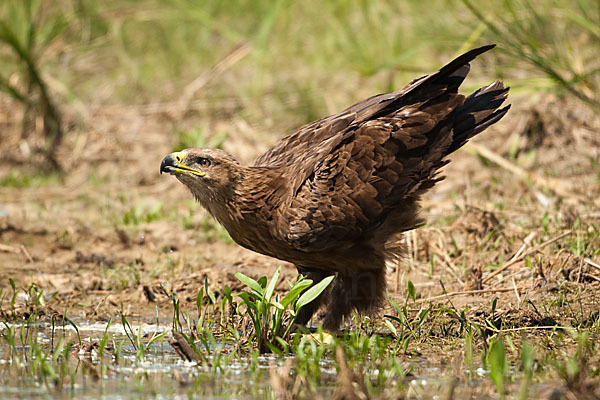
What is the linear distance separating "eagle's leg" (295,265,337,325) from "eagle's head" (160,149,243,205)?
2.17 ft

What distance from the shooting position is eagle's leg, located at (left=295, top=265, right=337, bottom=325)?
15.8ft

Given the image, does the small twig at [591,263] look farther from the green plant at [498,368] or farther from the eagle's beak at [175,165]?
the eagle's beak at [175,165]

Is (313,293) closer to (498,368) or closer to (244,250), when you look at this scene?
(498,368)

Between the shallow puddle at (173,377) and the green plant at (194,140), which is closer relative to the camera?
the shallow puddle at (173,377)

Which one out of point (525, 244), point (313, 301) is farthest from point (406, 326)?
point (525, 244)

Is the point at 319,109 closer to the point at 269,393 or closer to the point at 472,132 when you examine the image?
the point at 472,132

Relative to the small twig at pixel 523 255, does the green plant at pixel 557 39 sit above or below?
above

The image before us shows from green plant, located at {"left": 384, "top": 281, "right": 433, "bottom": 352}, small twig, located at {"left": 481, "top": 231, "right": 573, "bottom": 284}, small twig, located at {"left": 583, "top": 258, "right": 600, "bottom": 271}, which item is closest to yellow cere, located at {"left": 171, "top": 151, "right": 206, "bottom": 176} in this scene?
green plant, located at {"left": 384, "top": 281, "right": 433, "bottom": 352}

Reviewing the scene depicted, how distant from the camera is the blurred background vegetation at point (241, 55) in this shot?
835 cm

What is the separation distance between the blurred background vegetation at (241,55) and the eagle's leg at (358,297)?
341 cm

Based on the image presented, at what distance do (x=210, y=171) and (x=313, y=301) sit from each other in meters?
0.98

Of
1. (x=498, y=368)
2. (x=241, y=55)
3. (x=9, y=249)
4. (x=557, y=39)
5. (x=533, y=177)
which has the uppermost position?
(x=241, y=55)

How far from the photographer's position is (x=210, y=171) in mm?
4781

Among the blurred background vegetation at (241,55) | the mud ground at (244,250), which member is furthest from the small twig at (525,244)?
the blurred background vegetation at (241,55)
